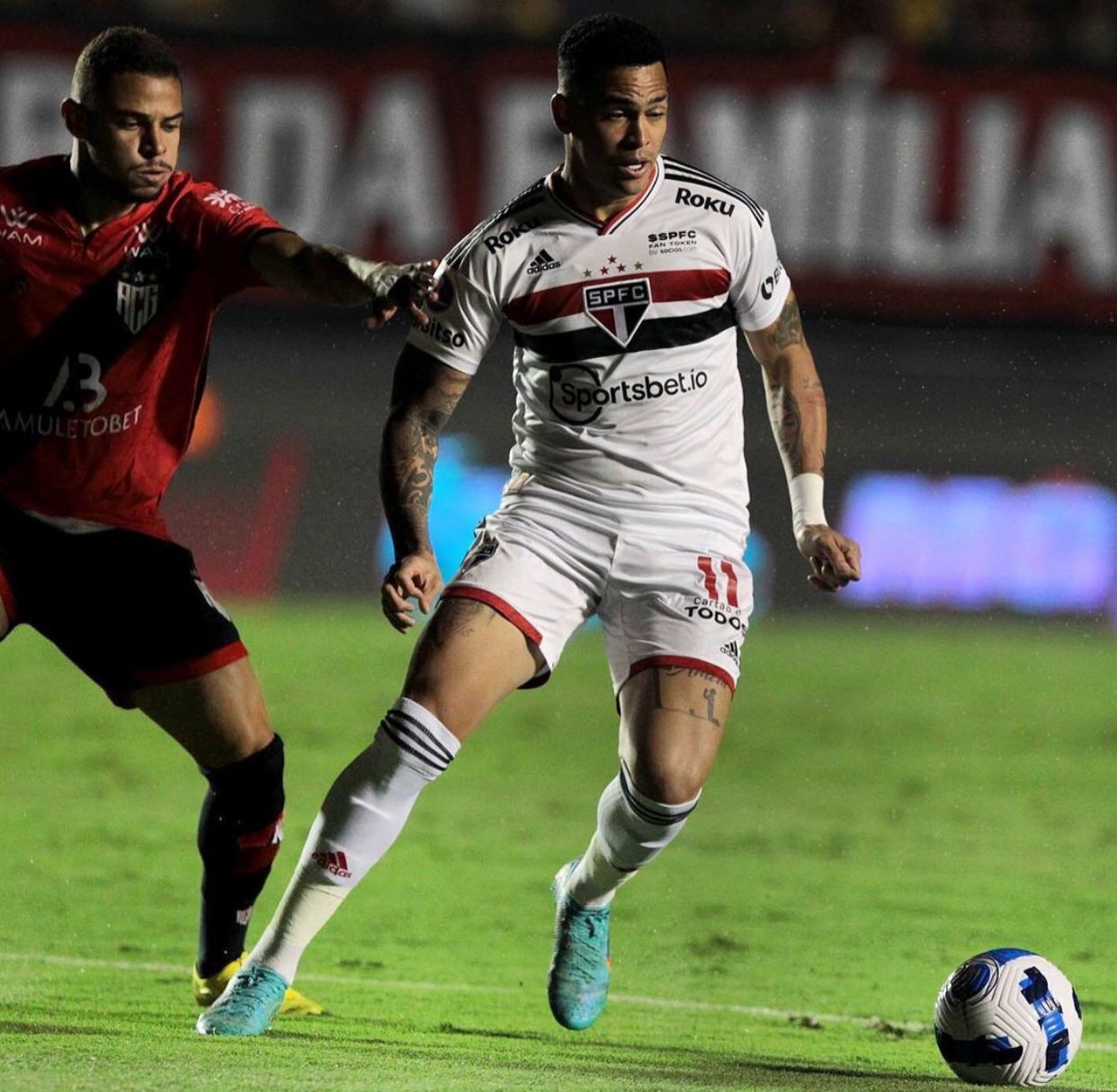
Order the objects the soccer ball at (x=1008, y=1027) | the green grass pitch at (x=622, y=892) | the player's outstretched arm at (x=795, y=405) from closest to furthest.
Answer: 1. the soccer ball at (x=1008, y=1027)
2. the green grass pitch at (x=622, y=892)
3. the player's outstretched arm at (x=795, y=405)

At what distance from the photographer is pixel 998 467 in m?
15.5

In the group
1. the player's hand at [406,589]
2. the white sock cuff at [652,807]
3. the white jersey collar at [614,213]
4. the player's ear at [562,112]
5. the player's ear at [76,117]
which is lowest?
the white sock cuff at [652,807]

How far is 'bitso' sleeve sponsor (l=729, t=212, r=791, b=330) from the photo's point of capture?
17.9ft

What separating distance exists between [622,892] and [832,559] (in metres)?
2.93

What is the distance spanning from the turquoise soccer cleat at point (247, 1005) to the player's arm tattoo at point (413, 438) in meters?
1.08

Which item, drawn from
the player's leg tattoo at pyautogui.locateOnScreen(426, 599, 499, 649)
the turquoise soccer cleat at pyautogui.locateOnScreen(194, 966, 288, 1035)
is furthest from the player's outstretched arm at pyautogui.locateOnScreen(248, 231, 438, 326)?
the turquoise soccer cleat at pyautogui.locateOnScreen(194, 966, 288, 1035)

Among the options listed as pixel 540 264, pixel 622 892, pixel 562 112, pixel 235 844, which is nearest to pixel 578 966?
pixel 235 844

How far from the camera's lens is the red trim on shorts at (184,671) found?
5.20m

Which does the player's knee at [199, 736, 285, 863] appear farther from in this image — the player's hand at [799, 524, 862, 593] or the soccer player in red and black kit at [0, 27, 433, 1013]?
the player's hand at [799, 524, 862, 593]

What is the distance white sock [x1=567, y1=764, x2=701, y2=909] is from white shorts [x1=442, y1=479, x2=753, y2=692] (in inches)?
12.1

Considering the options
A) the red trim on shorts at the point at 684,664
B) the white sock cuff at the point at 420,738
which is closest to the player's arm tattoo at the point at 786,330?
the red trim on shorts at the point at 684,664

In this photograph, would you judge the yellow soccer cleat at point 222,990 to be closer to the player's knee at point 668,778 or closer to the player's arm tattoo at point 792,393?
the player's knee at point 668,778

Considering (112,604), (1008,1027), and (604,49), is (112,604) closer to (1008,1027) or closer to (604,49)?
(604,49)

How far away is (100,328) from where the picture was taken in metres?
5.20
